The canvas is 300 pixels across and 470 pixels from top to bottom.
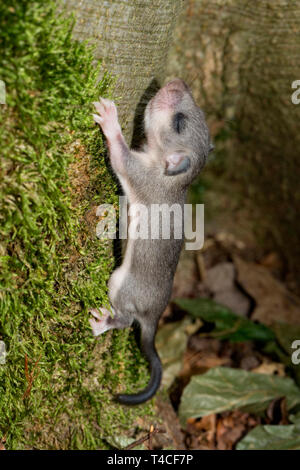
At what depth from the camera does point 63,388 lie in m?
2.94

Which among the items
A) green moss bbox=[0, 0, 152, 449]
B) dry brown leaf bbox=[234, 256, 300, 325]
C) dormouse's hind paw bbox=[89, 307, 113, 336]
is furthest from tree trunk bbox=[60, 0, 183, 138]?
dry brown leaf bbox=[234, 256, 300, 325]

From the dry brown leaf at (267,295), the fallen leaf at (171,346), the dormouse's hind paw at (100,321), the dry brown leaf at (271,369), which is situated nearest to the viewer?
the dormouse's hind paw at (100,321)

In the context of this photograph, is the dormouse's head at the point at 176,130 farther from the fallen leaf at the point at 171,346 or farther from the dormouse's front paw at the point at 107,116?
the fallen leaf at the point at 171,346

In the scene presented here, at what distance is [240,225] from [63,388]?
3.23 meters

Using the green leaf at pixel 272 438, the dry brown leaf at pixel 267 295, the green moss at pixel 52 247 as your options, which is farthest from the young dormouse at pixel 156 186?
the dry brown leaf at pixel 267 295

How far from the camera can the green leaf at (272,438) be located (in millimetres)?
3410

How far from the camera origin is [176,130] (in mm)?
2951

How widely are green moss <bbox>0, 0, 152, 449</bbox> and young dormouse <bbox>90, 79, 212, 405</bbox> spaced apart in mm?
142

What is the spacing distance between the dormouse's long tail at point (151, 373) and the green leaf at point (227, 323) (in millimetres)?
1031

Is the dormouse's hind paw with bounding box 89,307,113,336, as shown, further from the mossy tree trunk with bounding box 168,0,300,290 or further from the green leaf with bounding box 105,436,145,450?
the mossy tree trunk with bounding box 168,0,300,290

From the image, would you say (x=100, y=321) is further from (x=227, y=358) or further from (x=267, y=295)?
(x=267, y=295)

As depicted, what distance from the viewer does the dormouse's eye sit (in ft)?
9.62

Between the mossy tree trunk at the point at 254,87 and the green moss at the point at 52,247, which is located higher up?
the mossy tree trunk at the point at 254,87
